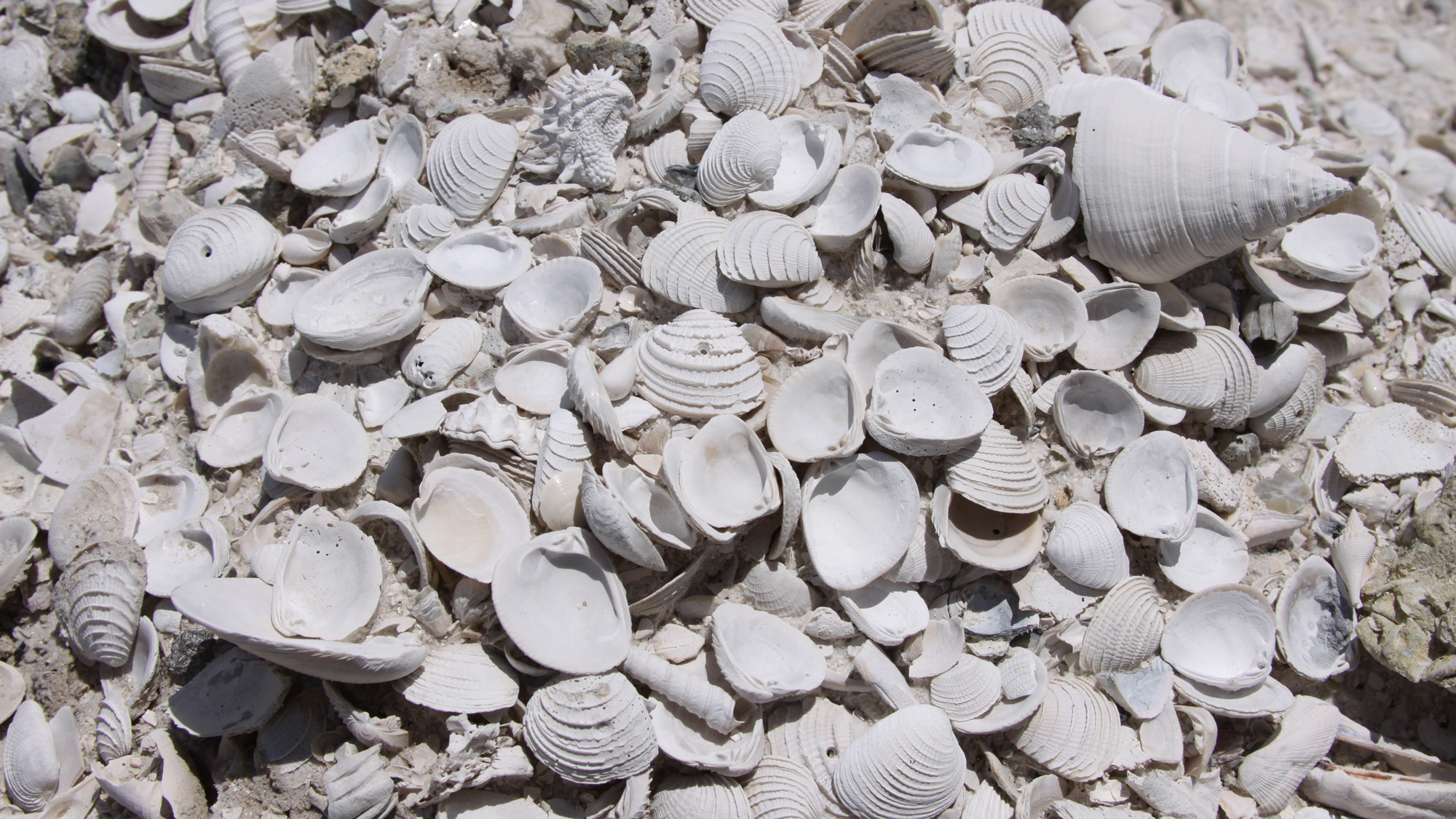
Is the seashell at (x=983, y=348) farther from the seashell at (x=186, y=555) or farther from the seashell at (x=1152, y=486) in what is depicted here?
the seashell at (x=186, y=555)

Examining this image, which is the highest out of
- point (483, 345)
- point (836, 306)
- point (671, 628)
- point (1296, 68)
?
point (1296, 68)

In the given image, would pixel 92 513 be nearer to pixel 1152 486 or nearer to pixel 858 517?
pixel 858 517

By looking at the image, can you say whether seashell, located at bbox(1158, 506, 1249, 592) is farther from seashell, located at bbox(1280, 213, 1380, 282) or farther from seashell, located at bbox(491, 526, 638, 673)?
seashell, located at bbox(491, 526, 638, 673)

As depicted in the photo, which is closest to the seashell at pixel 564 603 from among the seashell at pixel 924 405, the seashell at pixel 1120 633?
the seashell at pixel 924 405

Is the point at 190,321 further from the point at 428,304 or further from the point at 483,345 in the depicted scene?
the point at 483,345

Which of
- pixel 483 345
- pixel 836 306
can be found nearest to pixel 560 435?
pixel 483 345

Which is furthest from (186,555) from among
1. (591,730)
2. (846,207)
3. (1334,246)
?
(1334,246)
